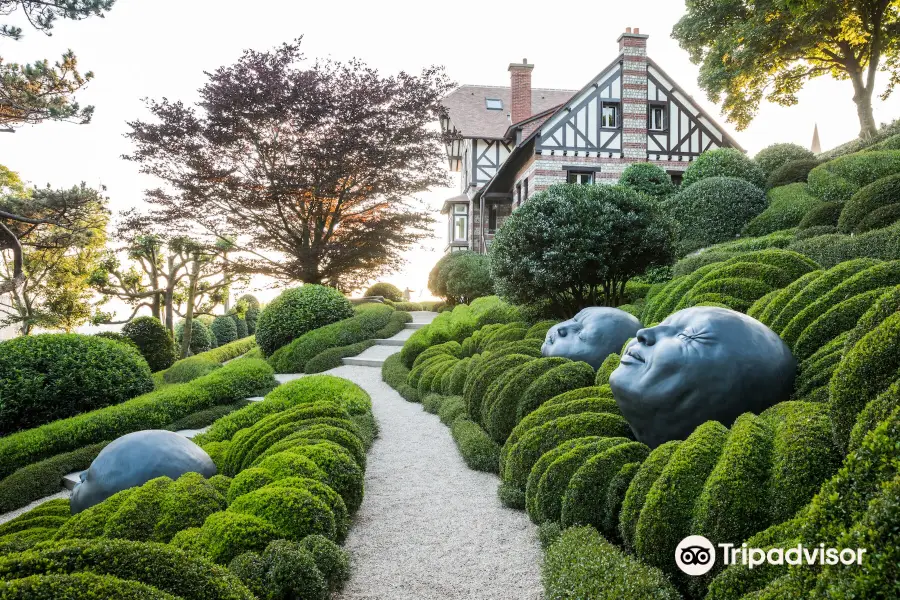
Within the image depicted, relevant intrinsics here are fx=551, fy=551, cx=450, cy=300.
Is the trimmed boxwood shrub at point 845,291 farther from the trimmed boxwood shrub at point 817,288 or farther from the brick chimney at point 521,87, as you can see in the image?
the brick chimney at point 521,87

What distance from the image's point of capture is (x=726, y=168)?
15.7 meters

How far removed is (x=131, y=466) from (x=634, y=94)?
67.9ft

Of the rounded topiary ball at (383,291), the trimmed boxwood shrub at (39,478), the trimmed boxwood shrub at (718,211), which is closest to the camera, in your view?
the trimmed boxwood shrub at (39,478)

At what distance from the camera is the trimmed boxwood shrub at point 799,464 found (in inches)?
95.6

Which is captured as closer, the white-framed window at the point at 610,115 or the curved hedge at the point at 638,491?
the curved hedge at the point at 638,491

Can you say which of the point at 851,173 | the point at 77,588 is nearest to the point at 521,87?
the point at 851,173

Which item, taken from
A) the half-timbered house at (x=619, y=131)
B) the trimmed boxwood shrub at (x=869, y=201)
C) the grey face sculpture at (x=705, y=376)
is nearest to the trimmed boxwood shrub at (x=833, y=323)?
the grey face sculpture at (x=705, y=376)

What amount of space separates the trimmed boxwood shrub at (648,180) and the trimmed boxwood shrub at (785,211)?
209 inches

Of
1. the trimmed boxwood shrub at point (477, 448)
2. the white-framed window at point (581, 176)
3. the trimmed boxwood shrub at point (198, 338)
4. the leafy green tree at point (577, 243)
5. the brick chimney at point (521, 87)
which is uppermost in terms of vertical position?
the brick chimney at point (521, 87)

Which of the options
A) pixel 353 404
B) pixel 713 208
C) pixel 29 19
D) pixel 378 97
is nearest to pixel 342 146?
pixel 378 97

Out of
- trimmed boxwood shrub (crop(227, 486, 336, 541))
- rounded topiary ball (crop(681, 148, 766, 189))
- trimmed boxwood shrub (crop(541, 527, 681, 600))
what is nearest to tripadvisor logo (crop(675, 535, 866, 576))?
trimmed boxwood shrub (crop(541, 527, 681, 600))

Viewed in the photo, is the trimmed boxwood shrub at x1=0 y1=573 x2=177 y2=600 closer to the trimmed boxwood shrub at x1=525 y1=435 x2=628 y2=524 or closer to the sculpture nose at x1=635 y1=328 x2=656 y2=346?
the trimmed boxwood shrub at x1=525 y1=435 x2=628 y2=524

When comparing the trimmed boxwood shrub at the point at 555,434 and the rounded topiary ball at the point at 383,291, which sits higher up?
the rounded topiary ball at the point at 383,291

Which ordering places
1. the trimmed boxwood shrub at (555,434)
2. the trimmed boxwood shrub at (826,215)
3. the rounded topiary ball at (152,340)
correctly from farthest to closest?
1. the rounded topiary ball at (152,340)
2. the trimmed boxwood shrub at (826,215)
3. the trimmed boxwood shrub at (555,434)
